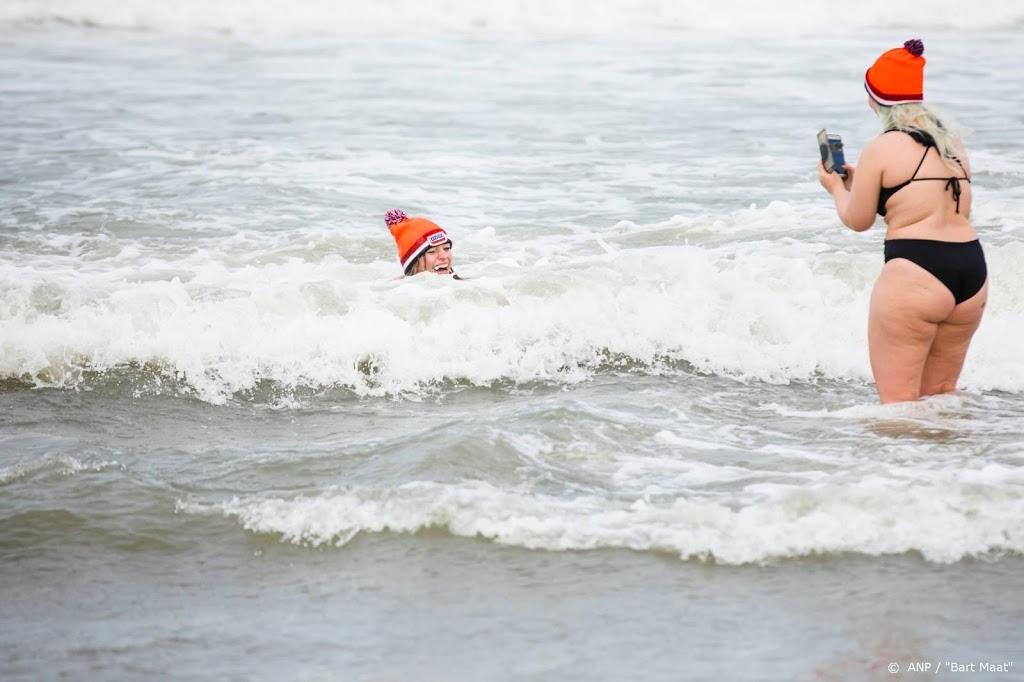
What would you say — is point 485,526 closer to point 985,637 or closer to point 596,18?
point 985,637

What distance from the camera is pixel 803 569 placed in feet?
13.6

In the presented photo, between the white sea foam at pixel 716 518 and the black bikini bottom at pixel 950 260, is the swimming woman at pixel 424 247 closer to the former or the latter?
the white sea foam at pixel 716 518

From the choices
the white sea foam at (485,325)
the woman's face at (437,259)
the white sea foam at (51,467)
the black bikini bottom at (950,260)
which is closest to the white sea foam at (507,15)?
the woman's face at (437,259)

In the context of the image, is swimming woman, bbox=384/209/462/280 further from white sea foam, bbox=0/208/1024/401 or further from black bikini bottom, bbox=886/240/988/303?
black bikini bottom, bbox=886/240/988/303

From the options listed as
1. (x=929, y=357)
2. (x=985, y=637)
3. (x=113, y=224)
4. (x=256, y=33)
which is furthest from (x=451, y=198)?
(x=256, y=33)

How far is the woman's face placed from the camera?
341 inches

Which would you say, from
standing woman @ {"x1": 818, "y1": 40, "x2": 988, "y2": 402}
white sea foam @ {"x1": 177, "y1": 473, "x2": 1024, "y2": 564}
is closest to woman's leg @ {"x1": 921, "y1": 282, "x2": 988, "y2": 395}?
standing woman @ {"x1": 818, "y1": 40, "x2": 988, "y2": 402}

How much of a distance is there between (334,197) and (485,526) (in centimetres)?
868

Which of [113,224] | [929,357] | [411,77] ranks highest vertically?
[411,77]

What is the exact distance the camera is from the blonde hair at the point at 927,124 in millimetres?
5105

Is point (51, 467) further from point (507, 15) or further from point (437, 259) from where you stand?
point (507, 15)

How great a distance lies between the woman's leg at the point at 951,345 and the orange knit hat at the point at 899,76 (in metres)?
0.96

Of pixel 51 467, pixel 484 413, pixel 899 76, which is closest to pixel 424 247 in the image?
pixel 484 413

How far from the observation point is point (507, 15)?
91.9 ft
